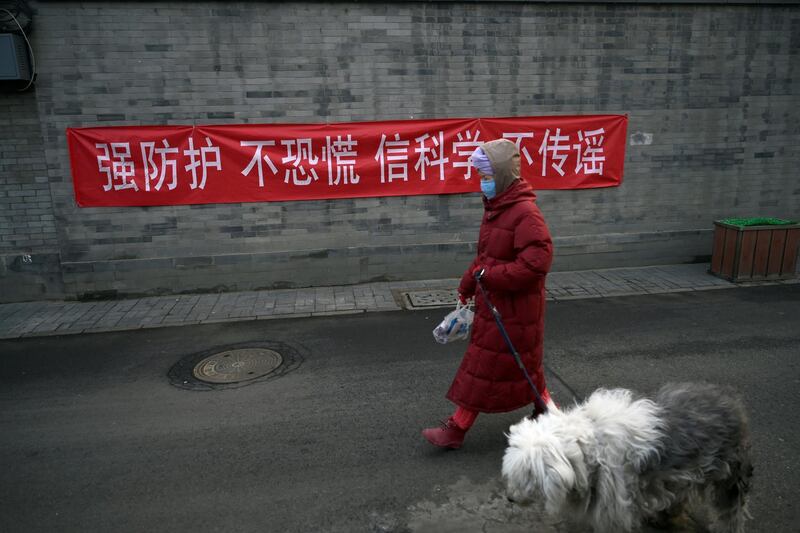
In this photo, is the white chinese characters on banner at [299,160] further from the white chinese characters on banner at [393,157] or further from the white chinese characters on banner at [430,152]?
the white chinese characters on banner at [430,152]

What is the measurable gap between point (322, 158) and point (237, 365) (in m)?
3.55

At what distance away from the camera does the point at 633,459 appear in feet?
8.36

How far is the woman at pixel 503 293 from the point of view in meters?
3.58

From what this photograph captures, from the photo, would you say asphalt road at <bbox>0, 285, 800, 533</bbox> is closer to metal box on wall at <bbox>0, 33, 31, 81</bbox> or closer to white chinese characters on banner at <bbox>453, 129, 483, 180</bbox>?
white chinese characters on banner at <bbox>453, 129, 483, 180</bbox>

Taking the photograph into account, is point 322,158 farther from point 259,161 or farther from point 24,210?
point 24,210

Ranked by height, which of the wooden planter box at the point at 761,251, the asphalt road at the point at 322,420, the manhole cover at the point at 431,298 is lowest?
the asphalt road at the point at 322,420

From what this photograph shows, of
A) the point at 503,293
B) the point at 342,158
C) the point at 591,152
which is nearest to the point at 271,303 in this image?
the point at 342,158

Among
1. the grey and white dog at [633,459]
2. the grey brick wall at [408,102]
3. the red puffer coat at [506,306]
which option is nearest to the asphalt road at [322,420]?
the red puffer coat at [506,306]

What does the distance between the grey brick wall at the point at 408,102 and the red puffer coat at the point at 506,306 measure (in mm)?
4652

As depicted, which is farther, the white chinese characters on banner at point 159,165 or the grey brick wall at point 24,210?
the white chinese characters on banner at point 159,165

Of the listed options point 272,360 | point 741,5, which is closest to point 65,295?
point 272,360

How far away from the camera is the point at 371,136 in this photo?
8.05 m

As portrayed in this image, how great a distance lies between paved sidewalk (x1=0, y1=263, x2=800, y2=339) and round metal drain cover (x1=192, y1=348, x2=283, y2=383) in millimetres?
1145

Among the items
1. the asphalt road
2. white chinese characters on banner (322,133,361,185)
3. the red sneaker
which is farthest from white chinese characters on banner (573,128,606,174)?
the red sneaker
